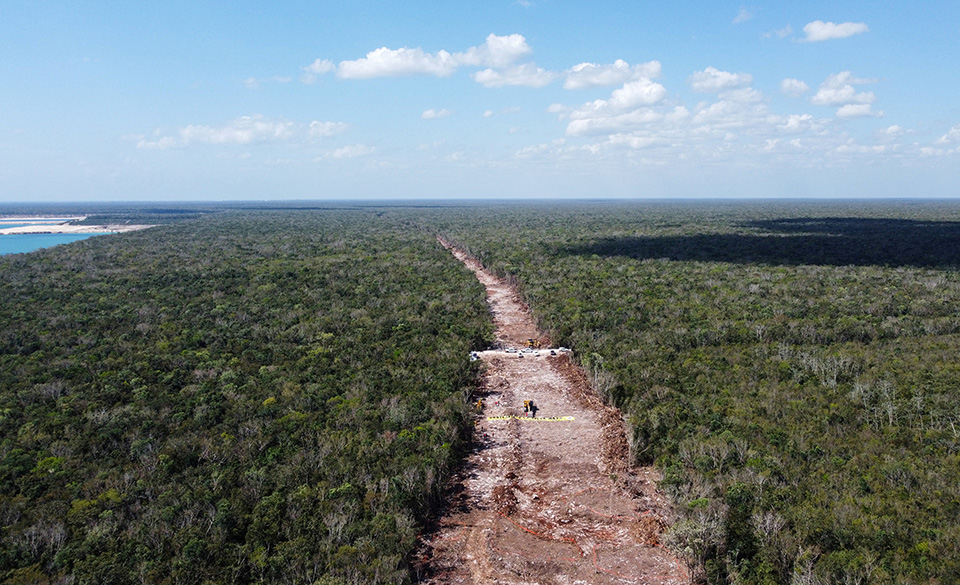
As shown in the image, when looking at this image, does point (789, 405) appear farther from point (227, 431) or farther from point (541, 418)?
point (227, 431)

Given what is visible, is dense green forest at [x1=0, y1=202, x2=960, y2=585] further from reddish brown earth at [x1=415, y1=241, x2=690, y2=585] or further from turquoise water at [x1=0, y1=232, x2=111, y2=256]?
turquoise water at [x1=0, y1=232, x2=111, y2=256]

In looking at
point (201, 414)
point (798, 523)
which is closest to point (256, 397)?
point (201, 414)

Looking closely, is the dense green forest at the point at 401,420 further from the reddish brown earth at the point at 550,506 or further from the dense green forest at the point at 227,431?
the reddish brown earth at the point at 550,506

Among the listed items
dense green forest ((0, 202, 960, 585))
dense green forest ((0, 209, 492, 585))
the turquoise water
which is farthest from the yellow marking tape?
the turquoise water

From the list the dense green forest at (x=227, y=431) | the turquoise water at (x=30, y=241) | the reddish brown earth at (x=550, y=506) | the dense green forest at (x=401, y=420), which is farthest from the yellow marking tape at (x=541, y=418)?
the turquoise water at (x=30, y=241)

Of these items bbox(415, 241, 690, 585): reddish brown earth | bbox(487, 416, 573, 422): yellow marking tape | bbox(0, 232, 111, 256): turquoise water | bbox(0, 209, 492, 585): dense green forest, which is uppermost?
bbox(0, 232, 111, 256): turquoise water

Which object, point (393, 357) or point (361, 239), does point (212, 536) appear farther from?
point (361, 239)
